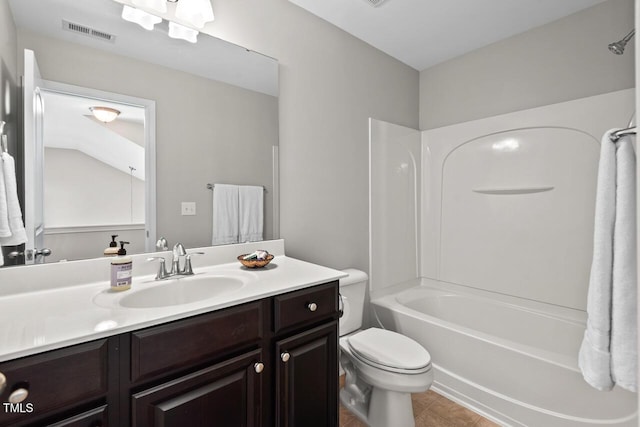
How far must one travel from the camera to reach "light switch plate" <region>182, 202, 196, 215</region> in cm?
150

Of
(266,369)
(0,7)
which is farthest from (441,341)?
(0,7)

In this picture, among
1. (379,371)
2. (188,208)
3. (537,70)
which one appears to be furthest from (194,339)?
(537,70)

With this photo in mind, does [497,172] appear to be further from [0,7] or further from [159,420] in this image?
[0,7]

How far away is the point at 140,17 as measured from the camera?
1.37 m

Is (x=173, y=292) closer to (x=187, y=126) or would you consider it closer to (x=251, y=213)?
(x=251, y=213)

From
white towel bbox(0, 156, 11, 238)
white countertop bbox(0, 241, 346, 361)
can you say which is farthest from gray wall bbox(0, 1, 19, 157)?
white countertop bbox(0, 241, 346, 361)

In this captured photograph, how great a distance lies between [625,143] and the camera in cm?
78

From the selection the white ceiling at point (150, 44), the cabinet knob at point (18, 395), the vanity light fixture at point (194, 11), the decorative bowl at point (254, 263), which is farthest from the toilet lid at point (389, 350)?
the vanity light fixture at point (194, 11)

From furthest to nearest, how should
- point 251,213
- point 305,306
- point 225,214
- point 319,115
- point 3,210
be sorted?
point 319,115 → point 251,213 → point 225,214 → point 305,306 → point 3,210

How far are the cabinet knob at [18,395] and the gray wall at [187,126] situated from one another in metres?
0.81

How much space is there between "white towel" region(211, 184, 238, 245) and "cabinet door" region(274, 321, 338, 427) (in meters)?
0.70

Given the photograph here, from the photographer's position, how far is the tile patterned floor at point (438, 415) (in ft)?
5.64

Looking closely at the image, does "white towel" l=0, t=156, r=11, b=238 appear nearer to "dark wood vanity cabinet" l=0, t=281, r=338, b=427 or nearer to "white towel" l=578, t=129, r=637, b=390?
"dark wood vanity cabinet" l=0, t=281, r=338, b=427

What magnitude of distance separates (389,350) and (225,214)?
1.15 meters
